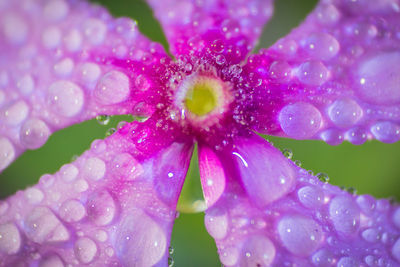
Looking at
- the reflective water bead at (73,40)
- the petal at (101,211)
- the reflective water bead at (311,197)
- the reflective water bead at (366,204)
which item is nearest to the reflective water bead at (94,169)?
the petal at (101,211)

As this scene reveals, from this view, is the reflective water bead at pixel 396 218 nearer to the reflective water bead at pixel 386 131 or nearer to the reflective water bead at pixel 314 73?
→ the reflective water bead at pixel 386 131

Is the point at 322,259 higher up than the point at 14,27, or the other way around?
the point at 14,27

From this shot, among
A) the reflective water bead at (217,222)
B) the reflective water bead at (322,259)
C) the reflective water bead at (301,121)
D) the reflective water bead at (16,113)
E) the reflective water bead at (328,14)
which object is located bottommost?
the reflective water bead at (322,259)

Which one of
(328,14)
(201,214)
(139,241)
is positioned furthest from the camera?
(201,214)

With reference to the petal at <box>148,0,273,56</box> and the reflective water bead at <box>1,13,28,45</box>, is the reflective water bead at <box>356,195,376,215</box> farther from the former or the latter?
the reflective water bead at <box>1,13,28,45</box>

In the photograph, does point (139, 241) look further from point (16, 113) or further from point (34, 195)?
point (16, 113)

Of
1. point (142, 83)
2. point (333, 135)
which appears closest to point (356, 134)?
point (333, 135)

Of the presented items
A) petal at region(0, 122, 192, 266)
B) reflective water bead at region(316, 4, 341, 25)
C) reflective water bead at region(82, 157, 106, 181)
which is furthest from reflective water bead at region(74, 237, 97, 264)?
reflective water bead at region(316, 4, 341, 25)
